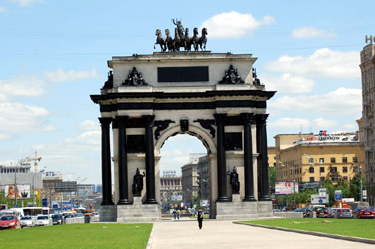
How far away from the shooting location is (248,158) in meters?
86.4

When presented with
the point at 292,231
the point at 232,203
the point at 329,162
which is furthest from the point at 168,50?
the point at 329,162

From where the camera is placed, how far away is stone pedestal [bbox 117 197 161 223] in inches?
3332

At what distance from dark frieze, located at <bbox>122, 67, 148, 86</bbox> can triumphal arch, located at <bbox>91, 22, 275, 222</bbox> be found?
0.10 metres

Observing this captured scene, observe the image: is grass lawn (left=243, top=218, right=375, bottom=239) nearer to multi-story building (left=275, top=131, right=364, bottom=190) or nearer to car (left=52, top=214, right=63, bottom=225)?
car (left=52, top=214, right=63, bottom=225)

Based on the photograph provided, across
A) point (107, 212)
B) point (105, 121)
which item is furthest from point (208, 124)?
point (107, 212)

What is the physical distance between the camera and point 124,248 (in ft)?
127

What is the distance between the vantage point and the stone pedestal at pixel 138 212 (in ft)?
278

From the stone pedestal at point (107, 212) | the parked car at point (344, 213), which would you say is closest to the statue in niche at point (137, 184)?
the stone pedestal at point (107, 212)

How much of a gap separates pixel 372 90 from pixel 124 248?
12465 cm

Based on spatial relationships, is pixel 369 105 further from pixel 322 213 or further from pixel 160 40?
pixel 160 40

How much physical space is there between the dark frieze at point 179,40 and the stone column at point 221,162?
8.25 metres

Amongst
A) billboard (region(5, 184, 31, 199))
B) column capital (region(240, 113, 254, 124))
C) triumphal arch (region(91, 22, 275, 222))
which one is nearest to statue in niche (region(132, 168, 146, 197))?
triumphal arch (region(91, 22, 275, 222))

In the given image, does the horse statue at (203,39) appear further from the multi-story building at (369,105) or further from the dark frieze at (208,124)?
the multi-story building at (369,105)

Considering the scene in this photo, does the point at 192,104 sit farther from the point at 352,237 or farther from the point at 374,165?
the point at 374,165
